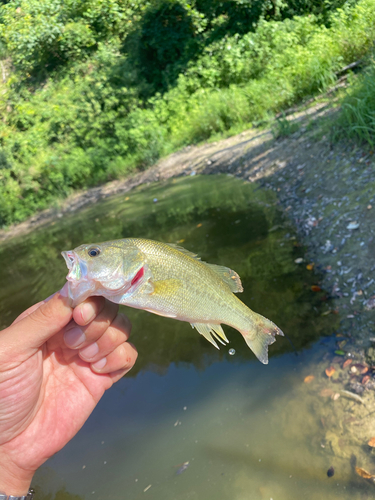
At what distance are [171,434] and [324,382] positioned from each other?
5.37 ft

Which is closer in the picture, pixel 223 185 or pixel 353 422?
pixel 353 422

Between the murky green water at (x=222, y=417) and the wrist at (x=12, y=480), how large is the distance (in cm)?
125

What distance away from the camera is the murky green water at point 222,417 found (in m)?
Answer: 3.15

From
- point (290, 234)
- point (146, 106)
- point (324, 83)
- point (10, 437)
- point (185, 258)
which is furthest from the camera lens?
point (146, 106)

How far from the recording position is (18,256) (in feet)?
40.4

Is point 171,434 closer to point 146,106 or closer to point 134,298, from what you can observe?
point 134,298

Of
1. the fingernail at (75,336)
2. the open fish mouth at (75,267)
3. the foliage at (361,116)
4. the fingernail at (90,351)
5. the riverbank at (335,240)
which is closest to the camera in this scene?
the open fish mouth at (75,267)

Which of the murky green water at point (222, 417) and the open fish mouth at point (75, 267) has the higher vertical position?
the open fish mouth at point (75, 267)

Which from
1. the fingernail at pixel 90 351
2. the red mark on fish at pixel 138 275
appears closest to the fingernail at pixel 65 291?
the red mark on fish at pixel 138 275

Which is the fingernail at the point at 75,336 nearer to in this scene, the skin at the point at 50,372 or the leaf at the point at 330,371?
the skin at the point at 50,372

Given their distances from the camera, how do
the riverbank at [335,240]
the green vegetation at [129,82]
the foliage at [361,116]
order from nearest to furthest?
the riverbank at [335,240], the foliage at [361,116], the green vegetation at [129,82]

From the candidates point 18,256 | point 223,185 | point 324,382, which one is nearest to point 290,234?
point 324,382

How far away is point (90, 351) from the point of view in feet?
8.10

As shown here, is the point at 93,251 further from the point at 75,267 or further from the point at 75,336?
the point at 75,336
